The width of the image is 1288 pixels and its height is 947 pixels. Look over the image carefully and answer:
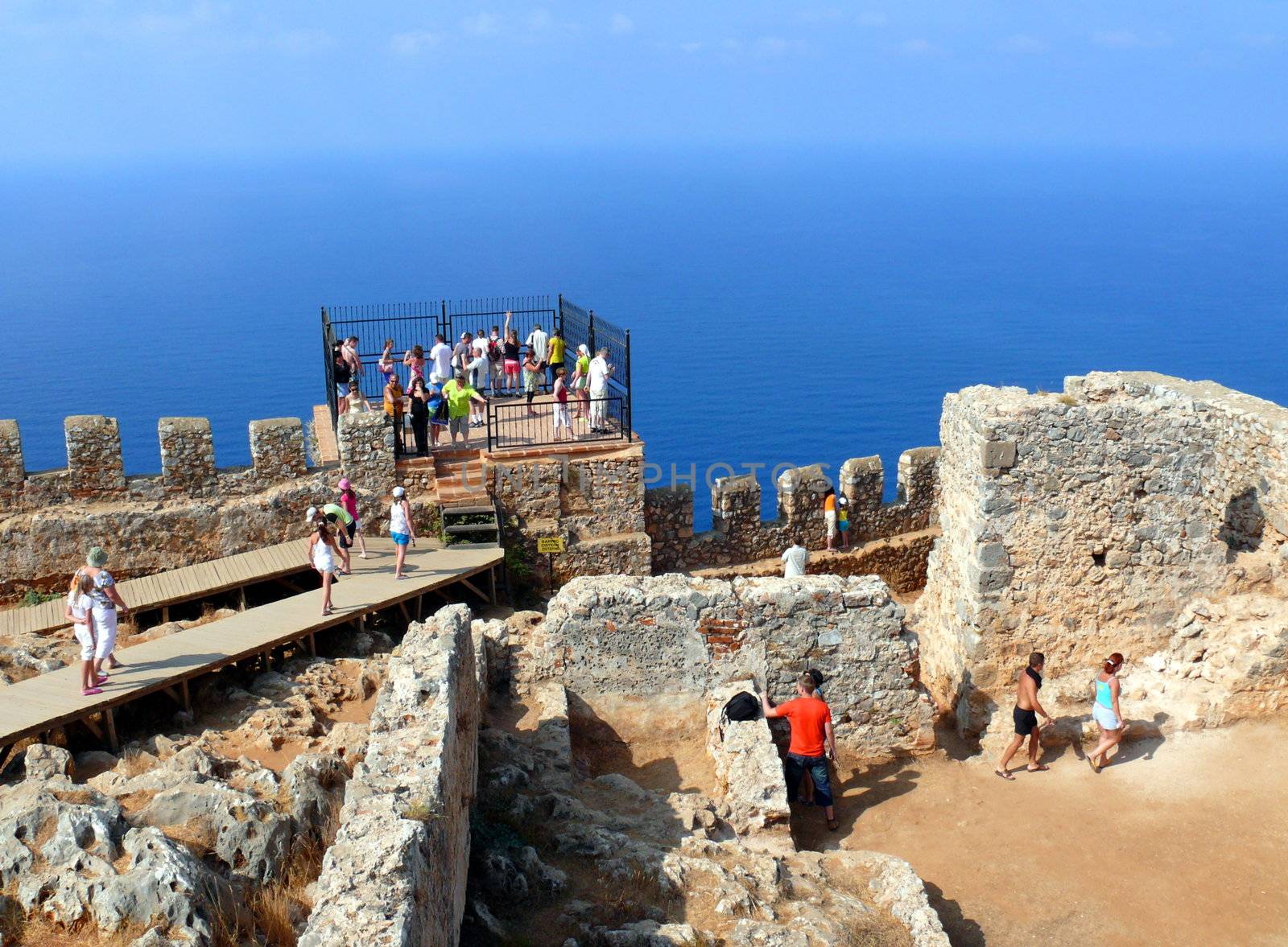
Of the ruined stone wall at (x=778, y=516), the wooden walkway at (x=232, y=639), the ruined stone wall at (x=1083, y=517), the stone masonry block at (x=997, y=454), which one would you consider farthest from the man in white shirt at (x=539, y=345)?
the stone masonry block at (x=997, y=454)

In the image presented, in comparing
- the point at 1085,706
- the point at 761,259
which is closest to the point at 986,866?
the point at 1085,706

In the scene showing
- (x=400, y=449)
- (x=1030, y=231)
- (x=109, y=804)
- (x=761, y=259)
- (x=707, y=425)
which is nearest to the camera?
(x=109, y=804)

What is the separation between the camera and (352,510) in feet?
57.1

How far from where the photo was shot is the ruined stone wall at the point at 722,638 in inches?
456

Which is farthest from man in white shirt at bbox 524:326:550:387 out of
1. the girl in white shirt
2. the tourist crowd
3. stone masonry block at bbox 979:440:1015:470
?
stone masonry block at bbox 979:440:1015:470

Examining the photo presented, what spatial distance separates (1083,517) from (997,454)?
1.19m

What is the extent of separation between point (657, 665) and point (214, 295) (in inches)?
2711

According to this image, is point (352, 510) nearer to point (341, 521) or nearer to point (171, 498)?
point (341, 521)

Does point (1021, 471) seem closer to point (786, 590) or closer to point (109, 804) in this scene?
point (786, 590)

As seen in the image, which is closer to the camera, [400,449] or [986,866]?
[986,866]

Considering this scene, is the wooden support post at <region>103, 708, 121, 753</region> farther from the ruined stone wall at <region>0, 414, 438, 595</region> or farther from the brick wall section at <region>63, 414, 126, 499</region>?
the brick wall section at <region>63, 414, 126, 499</region>

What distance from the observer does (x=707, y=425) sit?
4531cm

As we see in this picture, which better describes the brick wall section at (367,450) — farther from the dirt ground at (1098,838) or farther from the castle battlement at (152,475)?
the dirt ground at (1098,838)

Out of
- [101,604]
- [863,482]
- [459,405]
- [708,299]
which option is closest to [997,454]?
[863,482]
